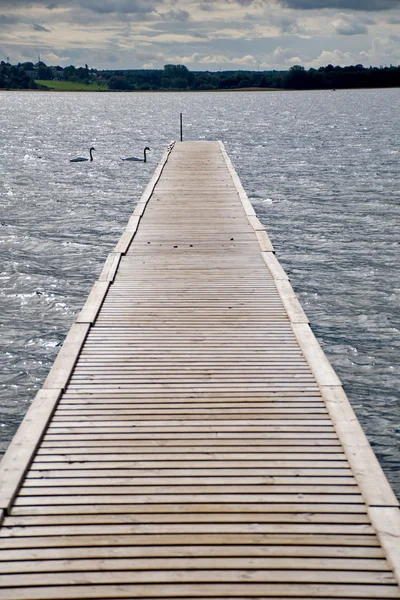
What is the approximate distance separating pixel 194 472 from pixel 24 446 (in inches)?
72.9

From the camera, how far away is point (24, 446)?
287 inches

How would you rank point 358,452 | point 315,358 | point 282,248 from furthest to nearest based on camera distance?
point 282,248 → point 315,358 → point 358,452

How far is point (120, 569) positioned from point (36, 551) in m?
0.75

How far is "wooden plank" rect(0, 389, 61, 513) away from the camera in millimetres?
6535

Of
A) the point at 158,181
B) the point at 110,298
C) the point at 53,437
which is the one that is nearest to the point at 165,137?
the point at 158,181

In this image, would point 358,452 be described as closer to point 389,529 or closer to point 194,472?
point 389,529

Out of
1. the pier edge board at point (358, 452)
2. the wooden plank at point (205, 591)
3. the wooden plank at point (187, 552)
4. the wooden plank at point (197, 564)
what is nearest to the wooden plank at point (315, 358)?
the pier edge board at point (358, 452)

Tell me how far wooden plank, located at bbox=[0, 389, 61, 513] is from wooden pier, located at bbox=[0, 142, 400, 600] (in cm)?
2

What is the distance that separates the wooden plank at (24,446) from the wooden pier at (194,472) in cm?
2

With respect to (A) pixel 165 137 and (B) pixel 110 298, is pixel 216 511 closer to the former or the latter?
(B) pixel 110 298

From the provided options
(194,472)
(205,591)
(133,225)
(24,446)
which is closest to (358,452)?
(194,472)

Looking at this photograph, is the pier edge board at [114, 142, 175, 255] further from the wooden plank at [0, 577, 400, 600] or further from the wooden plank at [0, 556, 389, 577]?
the wooden plank at [0, 577, 400, 600]

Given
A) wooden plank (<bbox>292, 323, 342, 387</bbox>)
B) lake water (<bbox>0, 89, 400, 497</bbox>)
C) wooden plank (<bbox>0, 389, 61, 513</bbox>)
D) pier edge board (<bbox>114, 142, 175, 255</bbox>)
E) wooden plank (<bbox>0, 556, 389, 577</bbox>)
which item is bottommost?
lake water (<bbox>0, 89, 400, 497</bbox>)

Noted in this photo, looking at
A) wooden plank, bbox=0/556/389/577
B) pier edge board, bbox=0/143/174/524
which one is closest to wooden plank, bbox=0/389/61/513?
pier edge board, bbox=0/143/174/524
